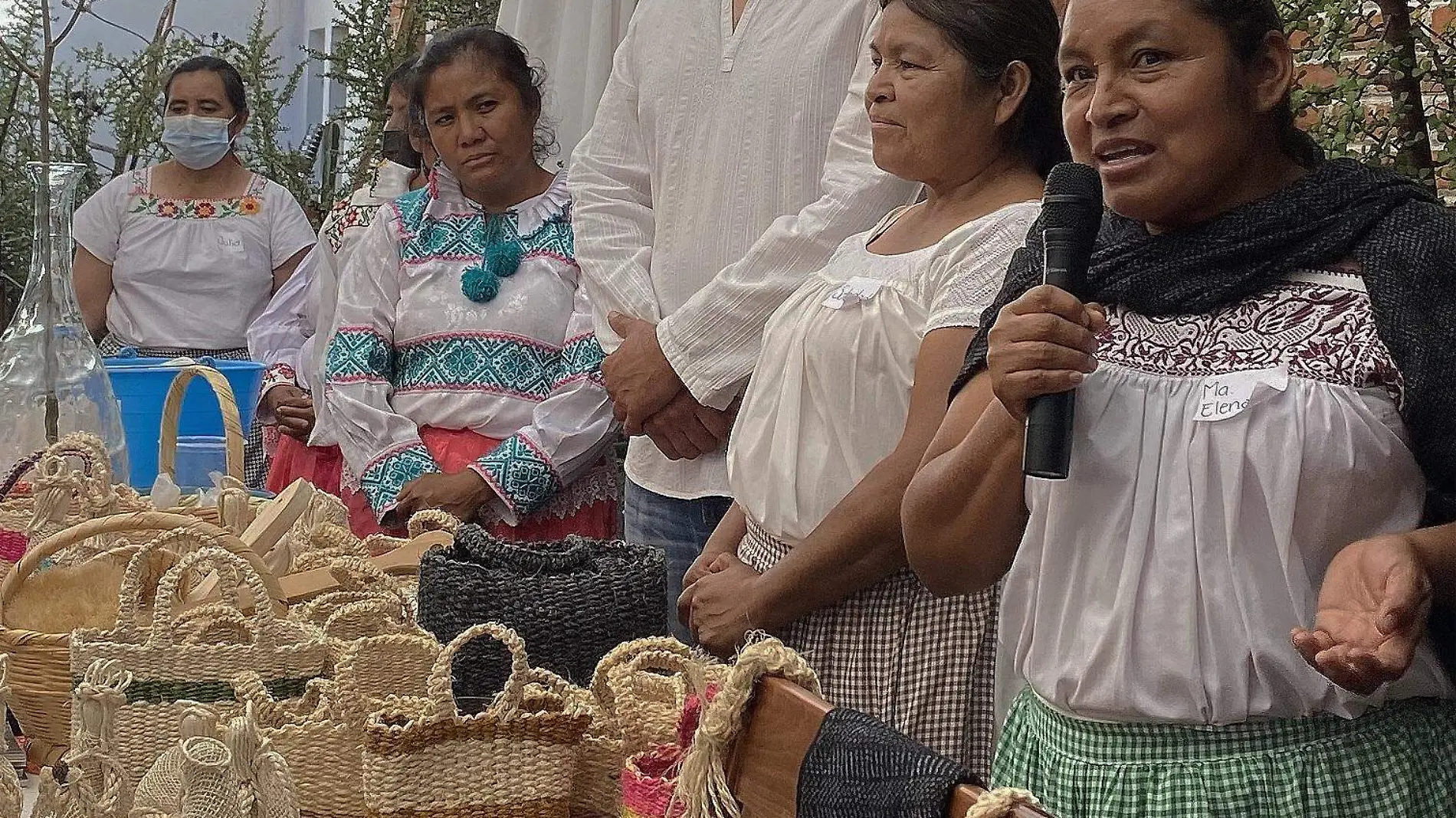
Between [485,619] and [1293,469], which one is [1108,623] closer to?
[1293,469]

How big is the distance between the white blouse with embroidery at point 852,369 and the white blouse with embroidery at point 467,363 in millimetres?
914

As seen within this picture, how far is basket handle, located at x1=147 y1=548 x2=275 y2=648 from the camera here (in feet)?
5.46

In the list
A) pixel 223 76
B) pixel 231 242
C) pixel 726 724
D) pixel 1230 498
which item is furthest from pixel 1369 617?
pixel 223 76

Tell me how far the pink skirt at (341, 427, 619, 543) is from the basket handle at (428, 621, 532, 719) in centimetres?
129

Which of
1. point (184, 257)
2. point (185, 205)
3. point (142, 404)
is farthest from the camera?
point (185, 205)

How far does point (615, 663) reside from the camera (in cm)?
154

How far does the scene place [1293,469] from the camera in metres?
1.19

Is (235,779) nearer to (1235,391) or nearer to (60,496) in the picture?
(1235,391)

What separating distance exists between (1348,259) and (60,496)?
1.65 m

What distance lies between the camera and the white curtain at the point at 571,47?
3445 millimetres

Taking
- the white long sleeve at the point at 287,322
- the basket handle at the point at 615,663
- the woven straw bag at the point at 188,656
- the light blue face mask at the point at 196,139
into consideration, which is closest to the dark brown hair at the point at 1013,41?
the basket handle at the point at 615,663

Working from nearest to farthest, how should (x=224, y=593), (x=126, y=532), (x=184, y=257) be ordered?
(x=224, y=593) < (x=126, y=532) < (x=184, y=257)

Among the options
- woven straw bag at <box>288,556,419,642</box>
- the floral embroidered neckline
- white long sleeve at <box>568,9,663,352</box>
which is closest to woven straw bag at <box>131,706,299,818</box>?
woven straw bag at <box>288,556,419,642</box>

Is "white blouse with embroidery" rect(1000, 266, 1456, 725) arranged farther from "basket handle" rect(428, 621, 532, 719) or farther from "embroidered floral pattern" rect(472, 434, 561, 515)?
"embroidered floral pattern" rect(472, 434, 561, 515)
